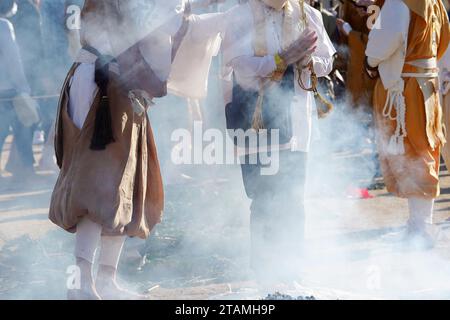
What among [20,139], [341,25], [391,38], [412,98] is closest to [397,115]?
[412,98]

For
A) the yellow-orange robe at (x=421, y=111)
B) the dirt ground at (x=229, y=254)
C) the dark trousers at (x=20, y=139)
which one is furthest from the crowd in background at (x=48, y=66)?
the yellow-orange robe at (x=421, y=111)

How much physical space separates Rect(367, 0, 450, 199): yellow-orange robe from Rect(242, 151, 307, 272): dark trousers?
3.55 feet

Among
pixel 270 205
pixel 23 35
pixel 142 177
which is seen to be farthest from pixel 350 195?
pixel 23 35

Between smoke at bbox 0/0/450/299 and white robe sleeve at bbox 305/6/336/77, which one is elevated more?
white robe sleeve at bbox 305/6/336/77

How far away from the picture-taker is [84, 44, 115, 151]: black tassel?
4414 mm

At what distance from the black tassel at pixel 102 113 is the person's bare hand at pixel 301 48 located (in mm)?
960

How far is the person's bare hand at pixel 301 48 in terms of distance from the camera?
4.73 metres

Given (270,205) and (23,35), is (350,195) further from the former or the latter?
(23,35)

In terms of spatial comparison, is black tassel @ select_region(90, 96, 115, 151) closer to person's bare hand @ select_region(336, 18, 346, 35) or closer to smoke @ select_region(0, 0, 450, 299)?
smoke @ select_region(0, 0, 450, 299)

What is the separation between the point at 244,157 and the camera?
5023mm

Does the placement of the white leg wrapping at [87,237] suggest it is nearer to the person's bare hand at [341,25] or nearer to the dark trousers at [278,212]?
the dark trousers at [278,212]

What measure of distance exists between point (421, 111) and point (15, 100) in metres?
4.26

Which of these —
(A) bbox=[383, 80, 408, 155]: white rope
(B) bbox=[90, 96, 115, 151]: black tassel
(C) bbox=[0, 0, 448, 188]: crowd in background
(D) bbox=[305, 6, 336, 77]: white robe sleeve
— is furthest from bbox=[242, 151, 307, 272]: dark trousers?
(C) bbox=[0, 0, 448, 188]: crowd in background

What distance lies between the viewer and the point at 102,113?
442 cm
